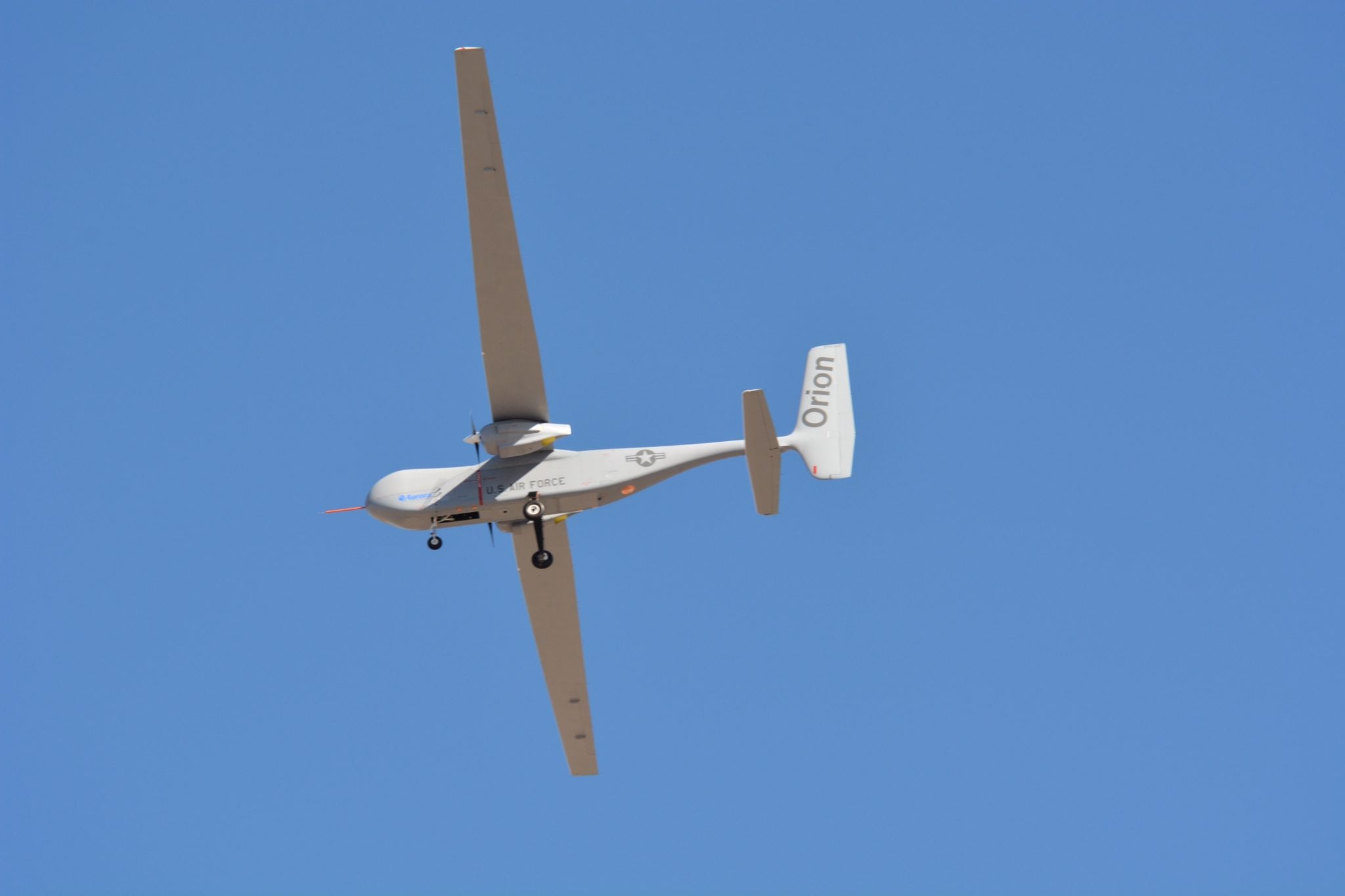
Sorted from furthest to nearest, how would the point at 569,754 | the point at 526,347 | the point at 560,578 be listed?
the point at 569,754, the point at 560,578, the point at 526,347

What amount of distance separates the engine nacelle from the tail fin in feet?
13.5

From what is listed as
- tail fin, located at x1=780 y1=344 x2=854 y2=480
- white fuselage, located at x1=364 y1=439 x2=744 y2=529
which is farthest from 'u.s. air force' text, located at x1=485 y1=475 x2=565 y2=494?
tail fin, located at x1=780 y1=344 x2=854 y2=480

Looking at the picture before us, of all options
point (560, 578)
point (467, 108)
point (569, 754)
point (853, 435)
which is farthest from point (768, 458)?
point (569, 754)

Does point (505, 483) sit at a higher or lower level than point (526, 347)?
lower

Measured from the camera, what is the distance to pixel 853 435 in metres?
24.9

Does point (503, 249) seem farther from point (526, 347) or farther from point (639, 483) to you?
point (639, 483)

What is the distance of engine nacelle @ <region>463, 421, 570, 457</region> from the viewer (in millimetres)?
23969

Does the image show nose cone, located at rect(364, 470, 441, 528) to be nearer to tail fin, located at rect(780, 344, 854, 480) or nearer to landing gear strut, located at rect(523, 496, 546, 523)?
landing gear strut, located at rect(523, 496, 546, 523)

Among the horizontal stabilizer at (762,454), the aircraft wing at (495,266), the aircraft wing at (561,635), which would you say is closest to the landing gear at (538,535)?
the aircraft wing at (561,635)

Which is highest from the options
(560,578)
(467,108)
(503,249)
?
(467,108)

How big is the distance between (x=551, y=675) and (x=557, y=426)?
6.36 m

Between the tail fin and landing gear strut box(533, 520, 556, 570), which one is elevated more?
the tail fin

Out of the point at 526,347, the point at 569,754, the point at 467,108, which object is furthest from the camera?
the point at 569,754

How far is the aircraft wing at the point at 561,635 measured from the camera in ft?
87.1
